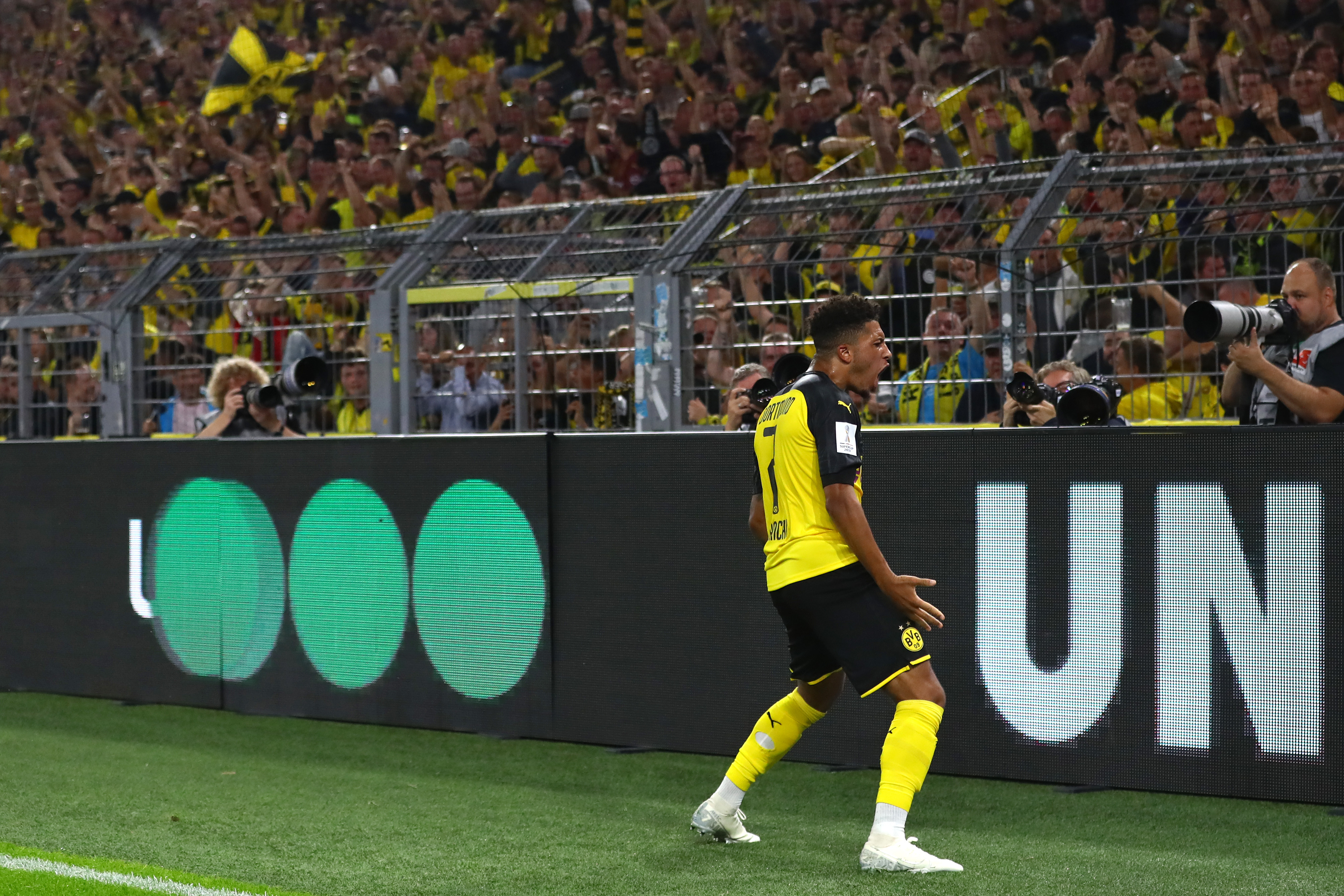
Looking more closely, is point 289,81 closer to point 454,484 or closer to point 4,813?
point 454,484

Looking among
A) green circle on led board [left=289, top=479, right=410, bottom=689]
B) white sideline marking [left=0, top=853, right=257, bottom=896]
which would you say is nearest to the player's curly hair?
white sideline marking [left=0, top=853, right=257, bottom=896]

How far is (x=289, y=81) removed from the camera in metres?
19.3

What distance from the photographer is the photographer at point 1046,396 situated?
7.15m

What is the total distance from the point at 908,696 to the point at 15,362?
9.00 metres

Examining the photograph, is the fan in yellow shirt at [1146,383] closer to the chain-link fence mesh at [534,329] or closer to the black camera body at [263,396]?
the chain-link fence mesh at [534,329]

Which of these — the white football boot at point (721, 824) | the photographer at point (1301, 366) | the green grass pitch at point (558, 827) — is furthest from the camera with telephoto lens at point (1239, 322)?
the white football boot at point (721, 824)

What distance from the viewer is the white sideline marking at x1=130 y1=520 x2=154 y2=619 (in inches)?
358

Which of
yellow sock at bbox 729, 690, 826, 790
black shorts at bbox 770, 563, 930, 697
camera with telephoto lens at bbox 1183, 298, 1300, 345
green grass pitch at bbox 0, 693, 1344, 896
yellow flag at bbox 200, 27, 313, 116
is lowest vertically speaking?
green grass pitch at bbox 0, 693, 1344, 896

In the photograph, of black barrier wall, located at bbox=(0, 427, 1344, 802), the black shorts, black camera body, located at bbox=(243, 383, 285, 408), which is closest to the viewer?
the black shorts

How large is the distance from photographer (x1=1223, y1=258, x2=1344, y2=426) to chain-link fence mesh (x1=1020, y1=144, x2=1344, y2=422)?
1146 millimetres

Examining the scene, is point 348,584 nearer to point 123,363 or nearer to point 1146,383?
point 123,363

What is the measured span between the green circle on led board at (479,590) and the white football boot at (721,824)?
233cm

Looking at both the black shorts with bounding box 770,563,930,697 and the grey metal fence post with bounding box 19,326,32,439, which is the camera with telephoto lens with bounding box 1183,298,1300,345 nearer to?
the black shorts with bounding box 770,563,930,697

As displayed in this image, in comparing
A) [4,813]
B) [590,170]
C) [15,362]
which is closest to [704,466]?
[4,813]
